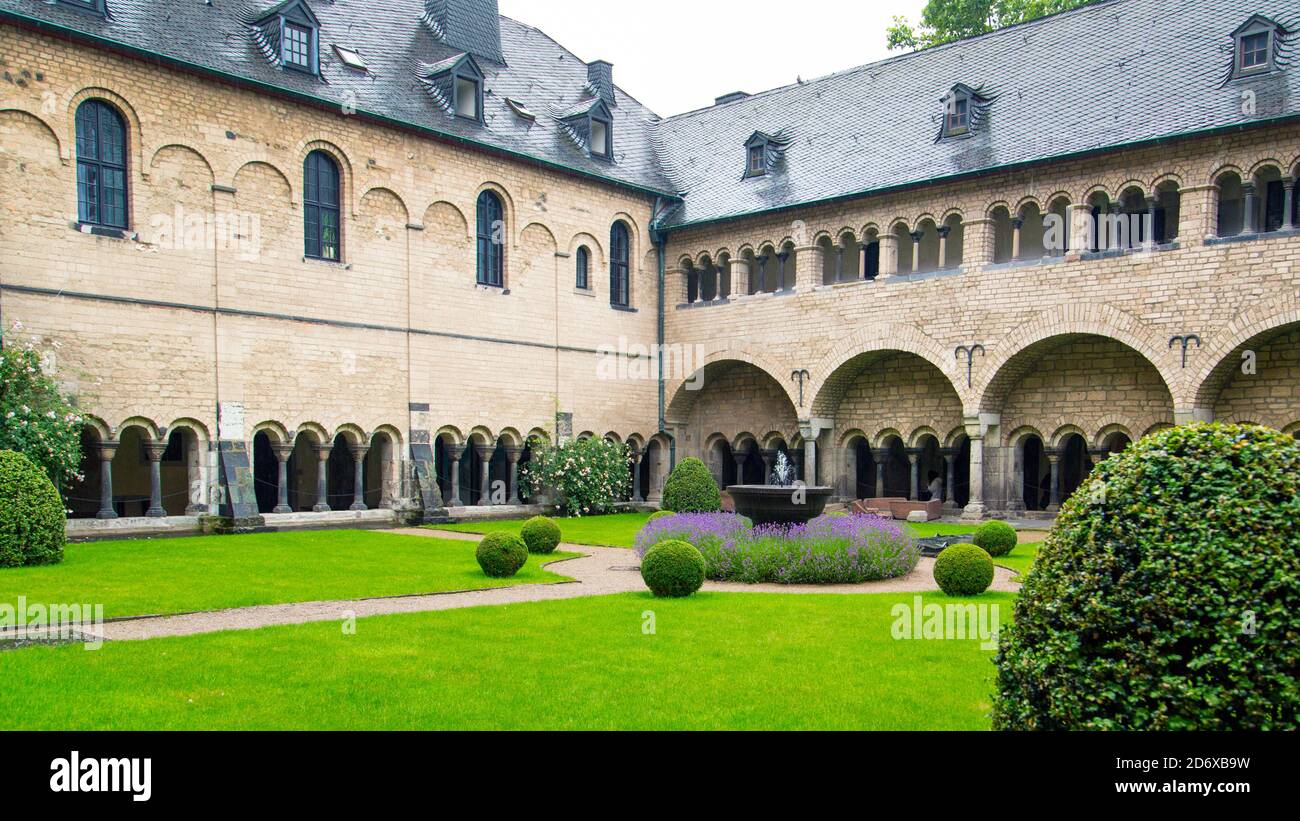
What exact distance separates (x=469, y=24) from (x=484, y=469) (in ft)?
41.6

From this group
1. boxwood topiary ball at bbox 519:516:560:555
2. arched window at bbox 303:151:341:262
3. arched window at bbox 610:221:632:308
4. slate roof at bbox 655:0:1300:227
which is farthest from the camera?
arched window at bbox 610:221:632:308

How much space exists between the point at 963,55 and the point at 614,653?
23762 millimetres

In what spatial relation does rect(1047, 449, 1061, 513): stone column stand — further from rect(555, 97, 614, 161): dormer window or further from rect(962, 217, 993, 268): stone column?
rect(555, 97, 614, 161): dormer window

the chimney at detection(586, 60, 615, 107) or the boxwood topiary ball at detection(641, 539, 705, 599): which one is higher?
the chimney at detection(586, 60, 615, 107)

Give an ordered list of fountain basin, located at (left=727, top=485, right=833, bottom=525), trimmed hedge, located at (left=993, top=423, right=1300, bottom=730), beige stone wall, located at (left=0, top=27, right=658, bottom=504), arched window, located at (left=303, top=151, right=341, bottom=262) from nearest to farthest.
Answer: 1. trimmed hedge, located at (left=993, top=423, right=1300, bottom=730)
2. fountain basin, located at (left=727, top=485, right=833, bottom=525)
3. beige stone wall, located at (left=0, top=27, right=658, bottom=504)
4. arched window, located at (left=303, top=151, right=341, bottom=262)

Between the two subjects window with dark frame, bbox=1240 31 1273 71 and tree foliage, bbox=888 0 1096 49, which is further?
tree foliage, bbox=888 0 1096 49

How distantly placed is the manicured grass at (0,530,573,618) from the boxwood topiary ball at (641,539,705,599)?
2.29m

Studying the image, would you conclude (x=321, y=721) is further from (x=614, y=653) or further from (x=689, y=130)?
(x=689, y=130)

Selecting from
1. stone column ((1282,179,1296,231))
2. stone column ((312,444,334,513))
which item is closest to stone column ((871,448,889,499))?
stone column ((1282,179,1296,231))

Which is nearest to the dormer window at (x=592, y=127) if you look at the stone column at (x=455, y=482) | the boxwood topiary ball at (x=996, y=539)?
the stone column at (x=455, y=482)

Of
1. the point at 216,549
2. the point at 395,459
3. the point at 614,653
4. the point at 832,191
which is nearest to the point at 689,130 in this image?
the point at 832,191

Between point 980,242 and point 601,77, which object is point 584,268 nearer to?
point 601,77

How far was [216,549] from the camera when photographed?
17.3 metres

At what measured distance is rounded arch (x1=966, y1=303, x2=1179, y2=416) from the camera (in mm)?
21453
